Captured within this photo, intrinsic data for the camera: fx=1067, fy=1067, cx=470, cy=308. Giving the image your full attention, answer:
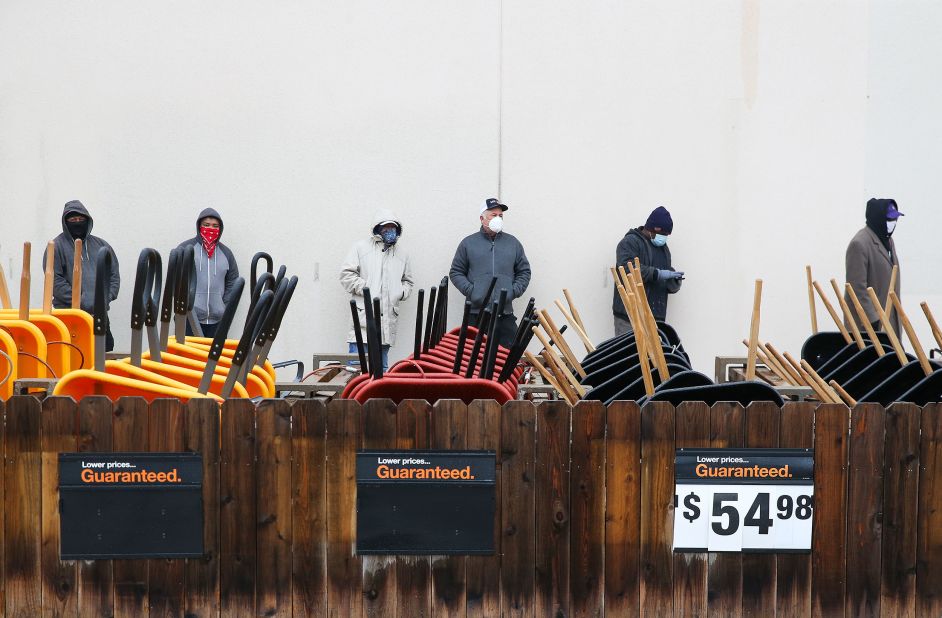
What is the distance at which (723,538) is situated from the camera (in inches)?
162

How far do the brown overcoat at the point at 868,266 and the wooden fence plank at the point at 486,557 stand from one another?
7.30 metres

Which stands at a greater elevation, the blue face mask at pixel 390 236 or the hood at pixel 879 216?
the hood at pixel 879 216

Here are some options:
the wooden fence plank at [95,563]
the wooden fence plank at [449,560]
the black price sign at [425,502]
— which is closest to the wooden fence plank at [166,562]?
the wooden fence plank at [95,563]

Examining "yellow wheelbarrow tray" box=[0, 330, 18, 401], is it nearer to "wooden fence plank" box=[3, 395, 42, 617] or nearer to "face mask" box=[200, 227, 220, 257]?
"wooden fence plank" box=[3, 395, 42, 617]

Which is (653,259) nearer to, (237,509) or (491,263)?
(491,263)

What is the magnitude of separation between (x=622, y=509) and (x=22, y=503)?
7.49 ft

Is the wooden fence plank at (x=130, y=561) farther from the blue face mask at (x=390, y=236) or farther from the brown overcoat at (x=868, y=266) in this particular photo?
the brown overcoat at (x=868, y=266)

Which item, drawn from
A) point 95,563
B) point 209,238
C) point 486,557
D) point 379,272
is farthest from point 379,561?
point 209,238

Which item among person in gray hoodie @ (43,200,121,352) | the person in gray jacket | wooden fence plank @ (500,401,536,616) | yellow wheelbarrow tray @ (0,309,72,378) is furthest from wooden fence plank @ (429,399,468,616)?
the person in gray jacket

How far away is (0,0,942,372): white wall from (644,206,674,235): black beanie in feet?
1.93

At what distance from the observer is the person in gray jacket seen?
11805 millimetres

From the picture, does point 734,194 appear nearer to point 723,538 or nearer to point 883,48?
point 883,48

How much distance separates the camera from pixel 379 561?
4.13 meters

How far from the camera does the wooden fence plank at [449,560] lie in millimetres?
4086
